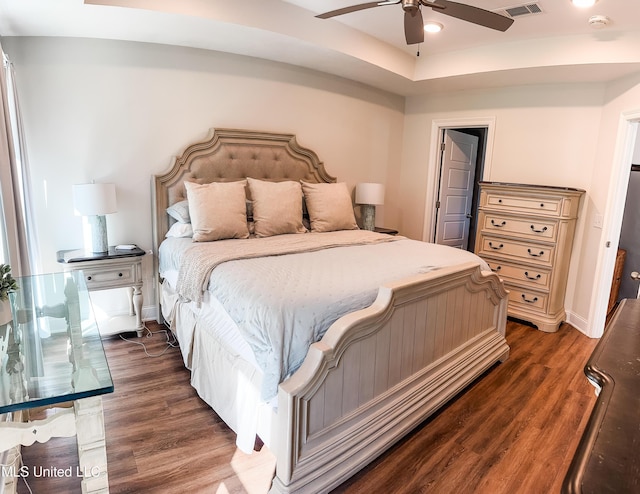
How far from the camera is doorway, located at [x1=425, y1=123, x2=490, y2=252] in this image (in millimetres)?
4852

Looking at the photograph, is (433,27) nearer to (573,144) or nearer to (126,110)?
(573,144)

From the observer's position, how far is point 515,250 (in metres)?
3.87

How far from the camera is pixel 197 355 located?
250cm

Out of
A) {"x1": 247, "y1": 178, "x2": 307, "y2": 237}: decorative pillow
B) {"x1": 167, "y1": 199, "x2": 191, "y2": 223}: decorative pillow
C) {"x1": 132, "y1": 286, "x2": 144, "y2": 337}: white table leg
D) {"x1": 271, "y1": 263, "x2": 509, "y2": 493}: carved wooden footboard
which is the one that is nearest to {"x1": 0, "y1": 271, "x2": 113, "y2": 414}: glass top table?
{"x1": 271, "y1": 263, "x2": 509, "y2": 493}: carved wooden footboard

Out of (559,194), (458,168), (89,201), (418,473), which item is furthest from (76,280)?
(458,168)

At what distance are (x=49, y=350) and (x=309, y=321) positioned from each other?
1.02 metres

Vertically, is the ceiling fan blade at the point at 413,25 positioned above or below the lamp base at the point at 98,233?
above

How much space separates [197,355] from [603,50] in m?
3.70

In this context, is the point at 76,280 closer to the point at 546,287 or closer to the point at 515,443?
the point at 515,443

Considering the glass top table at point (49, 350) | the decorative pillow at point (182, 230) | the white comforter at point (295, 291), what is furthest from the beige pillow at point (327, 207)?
the glass top table at point (49, 350)

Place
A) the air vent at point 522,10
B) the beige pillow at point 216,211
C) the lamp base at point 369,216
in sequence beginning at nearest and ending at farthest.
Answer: the air vent at point 522,10 → the beige pillow at point 216,211 → the lamp base at point 369,216

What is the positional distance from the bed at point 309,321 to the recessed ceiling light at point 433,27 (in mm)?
1677

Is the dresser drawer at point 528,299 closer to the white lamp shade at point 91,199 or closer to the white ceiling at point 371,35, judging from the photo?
the white ceiling at point 371,35

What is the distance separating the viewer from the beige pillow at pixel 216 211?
3020 millimetres
